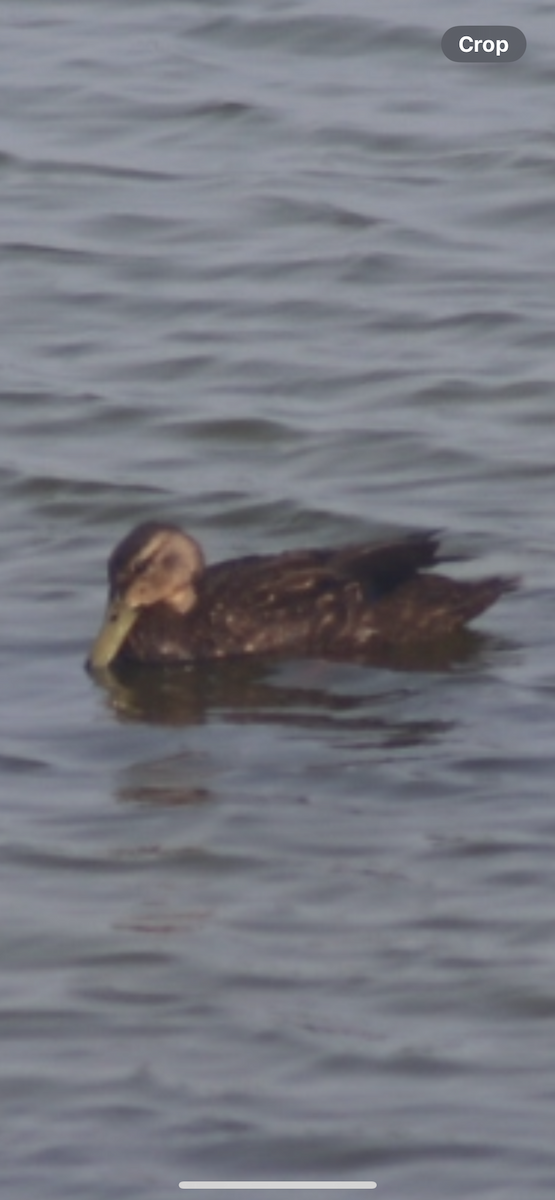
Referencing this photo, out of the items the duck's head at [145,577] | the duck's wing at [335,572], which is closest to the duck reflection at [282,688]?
the duck's head at [145,577]

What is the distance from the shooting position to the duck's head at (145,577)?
11750 millimetres

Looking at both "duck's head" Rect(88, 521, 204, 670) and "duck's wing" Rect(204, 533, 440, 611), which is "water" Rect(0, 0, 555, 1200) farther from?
"duck's wing" Rect(204, 533, 440, 611)

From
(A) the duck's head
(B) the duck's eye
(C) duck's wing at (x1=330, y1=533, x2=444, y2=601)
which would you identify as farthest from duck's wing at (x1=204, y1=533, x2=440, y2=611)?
(B) the duck's eye

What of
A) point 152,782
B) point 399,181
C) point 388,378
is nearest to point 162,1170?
point 152,782

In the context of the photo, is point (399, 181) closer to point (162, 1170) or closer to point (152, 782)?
point (152, 782)

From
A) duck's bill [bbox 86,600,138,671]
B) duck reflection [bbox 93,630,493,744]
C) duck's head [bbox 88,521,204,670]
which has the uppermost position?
duck's head [bbox 88,521,204,670]

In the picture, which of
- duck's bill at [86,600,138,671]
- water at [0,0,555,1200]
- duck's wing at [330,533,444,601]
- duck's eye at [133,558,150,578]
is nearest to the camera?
water at [0,0,555,1200]

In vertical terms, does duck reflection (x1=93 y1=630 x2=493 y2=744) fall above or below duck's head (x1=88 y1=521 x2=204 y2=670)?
below

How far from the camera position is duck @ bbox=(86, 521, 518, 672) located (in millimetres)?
11766

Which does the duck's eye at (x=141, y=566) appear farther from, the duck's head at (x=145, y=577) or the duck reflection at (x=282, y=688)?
the duck reflection at (x=282, y=688)

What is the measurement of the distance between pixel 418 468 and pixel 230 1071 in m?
6.06

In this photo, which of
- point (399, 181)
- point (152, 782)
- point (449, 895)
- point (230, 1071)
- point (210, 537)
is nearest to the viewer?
point (230, 1071)

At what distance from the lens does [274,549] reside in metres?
13.0

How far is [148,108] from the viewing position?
19.5m
